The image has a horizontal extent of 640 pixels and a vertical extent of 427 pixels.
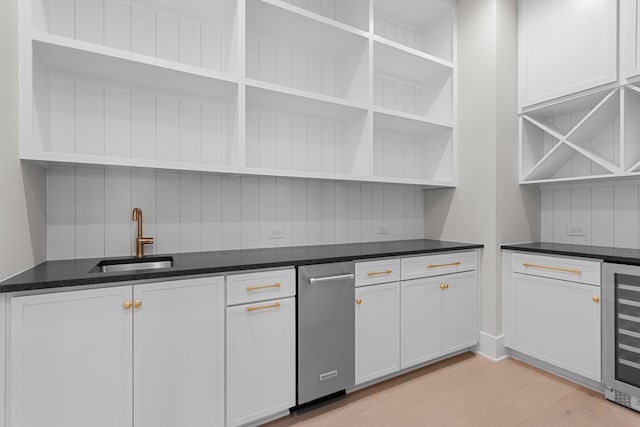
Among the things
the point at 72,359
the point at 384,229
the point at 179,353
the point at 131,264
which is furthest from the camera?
the point at 384,229

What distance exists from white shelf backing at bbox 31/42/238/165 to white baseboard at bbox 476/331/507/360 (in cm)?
243

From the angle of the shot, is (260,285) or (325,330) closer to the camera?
(260,285)

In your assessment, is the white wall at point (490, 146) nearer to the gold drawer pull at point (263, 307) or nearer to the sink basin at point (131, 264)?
the gold drawer pull at point (263, 307)

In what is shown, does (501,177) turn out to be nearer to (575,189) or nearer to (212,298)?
(575,189)

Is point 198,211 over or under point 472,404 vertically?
over

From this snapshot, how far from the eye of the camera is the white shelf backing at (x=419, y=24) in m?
2.73

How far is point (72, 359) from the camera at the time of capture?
127cm

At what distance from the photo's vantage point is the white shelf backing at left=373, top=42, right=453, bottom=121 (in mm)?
2691

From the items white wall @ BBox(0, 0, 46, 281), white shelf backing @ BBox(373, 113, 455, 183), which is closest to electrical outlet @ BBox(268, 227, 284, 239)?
white shelf backing @ BBox(373, 113, 455, 183)

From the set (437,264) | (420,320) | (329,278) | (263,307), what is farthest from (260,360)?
(437,264)

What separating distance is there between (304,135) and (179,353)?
5.51ft

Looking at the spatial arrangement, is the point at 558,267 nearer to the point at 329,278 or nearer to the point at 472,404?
the point at 472,404

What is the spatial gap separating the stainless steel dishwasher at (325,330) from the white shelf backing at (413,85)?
5.67ft

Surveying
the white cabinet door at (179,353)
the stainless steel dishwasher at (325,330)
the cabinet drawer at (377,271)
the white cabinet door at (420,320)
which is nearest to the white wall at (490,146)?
the white cabinet door at (420,320)
